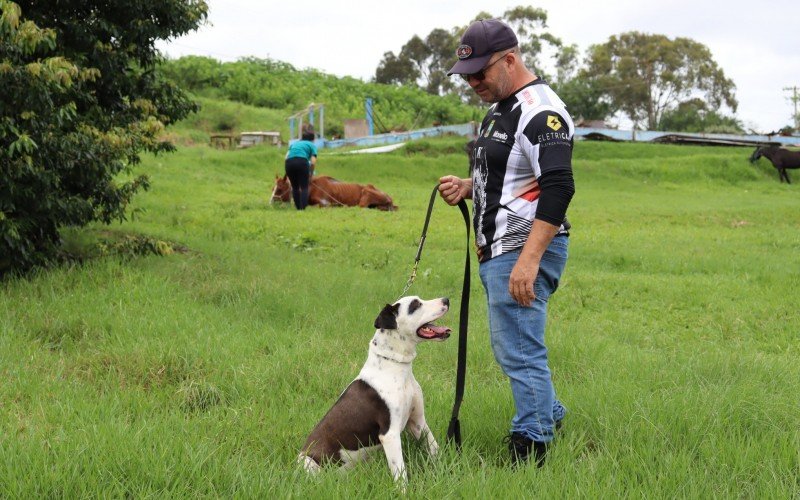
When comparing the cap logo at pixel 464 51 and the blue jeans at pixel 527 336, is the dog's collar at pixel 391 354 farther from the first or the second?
the cap logo at pixel 464 51

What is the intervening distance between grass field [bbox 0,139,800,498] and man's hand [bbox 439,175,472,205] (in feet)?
3.97

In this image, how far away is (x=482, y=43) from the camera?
3467mm

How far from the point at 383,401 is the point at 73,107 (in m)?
5.27

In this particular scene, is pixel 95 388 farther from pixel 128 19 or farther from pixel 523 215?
pixel 128 19

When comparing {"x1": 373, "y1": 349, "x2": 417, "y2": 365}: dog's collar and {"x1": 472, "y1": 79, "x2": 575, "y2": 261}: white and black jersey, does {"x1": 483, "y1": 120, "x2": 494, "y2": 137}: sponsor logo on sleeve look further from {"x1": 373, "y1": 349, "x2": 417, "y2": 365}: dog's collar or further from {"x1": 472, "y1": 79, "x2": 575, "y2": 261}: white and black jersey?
{"x1": 373, "y1": 349, "x2": 417, "y2": 365}: dog's collar

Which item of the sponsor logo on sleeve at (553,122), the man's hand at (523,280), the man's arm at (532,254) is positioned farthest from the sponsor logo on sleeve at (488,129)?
the man's hand at (523,280)

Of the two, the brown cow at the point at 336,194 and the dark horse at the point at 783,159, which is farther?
the dark horse at the point at 783,159

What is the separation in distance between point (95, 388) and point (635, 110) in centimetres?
5858

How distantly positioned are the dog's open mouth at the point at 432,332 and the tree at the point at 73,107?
15.0 ft

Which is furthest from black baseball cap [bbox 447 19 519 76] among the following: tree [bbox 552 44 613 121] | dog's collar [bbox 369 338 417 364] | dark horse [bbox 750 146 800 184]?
tree [bbox 552 44 613 121]

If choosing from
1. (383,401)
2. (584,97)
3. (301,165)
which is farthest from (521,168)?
(584,97)

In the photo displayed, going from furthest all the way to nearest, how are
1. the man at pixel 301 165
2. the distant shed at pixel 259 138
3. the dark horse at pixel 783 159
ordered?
the distant shed at pixel 259 138
the dark horse at pixel 783 159
the man at pixel 301 165

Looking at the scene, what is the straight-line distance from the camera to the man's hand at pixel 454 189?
3.93 m

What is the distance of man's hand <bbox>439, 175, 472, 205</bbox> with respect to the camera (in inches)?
155
